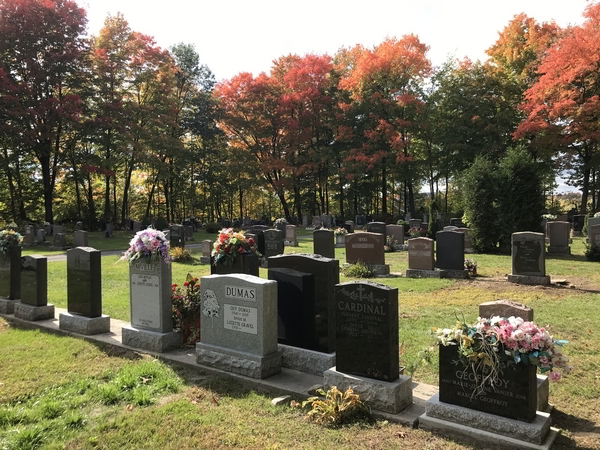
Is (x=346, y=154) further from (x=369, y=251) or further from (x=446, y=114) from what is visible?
(x=369, y=251)

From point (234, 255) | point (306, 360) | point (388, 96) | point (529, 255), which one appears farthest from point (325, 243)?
point (388, 96)

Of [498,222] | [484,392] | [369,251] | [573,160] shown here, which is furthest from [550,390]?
[573,160]

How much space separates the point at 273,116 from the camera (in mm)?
40750

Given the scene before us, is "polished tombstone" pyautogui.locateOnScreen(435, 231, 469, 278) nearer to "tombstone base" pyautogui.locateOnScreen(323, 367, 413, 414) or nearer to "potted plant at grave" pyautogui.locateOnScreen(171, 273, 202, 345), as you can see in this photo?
"potted plant at grave" pyautogui.locateOnScreen(171, 273, 202, 345)

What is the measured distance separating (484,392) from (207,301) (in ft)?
11.7

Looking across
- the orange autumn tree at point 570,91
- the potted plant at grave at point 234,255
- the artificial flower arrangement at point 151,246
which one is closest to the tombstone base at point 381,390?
the artificial flower arrangement at point 151,246

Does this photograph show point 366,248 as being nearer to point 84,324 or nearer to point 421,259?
point 421,259

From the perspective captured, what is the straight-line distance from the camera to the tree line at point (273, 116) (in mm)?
28141

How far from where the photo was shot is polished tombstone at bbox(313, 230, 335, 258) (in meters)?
15.5

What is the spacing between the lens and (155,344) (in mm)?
6578

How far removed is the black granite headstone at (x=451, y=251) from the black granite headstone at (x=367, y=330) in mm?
9894

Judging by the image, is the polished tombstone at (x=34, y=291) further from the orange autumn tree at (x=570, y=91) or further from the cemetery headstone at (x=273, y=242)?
the orange autumn tree at (x=570, y=91)

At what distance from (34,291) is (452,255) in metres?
11.3

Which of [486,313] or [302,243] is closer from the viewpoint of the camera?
[486,313]
